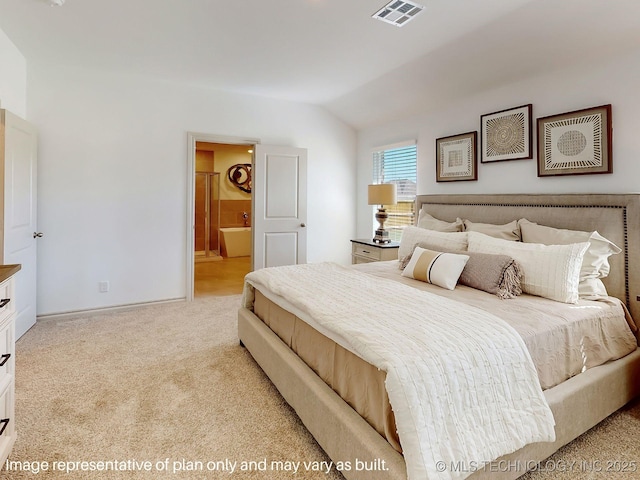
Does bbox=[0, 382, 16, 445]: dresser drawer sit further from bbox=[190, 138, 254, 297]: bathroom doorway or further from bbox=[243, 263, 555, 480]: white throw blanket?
bbox=[190, 138, 254, 297]: bathroom doorway

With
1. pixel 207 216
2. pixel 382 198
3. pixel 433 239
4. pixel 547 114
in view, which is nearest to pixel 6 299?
pixel 433 239

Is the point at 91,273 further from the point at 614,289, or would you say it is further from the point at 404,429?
the point at 614,289

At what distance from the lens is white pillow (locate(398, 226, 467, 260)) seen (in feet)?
9.53

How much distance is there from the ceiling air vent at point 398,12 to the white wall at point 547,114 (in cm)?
125

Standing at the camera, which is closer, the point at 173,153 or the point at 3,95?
the point at 3,95

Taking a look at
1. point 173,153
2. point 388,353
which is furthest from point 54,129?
point 388,353

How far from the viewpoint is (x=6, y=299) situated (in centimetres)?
159

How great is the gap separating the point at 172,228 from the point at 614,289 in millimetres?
4208

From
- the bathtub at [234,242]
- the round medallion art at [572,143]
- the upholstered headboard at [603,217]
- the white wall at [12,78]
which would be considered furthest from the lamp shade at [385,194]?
the bathtub at [234,242]

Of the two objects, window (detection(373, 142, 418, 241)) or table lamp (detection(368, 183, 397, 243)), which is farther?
window (detection(373, 142, 418, 241))

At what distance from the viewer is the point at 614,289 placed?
2.45 metres

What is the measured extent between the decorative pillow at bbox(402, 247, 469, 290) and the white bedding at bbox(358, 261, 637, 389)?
0.10 metres

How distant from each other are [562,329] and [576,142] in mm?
1678

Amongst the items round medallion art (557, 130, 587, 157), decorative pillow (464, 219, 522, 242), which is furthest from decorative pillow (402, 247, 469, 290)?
round medallion art (557, 130, 587, 157)
